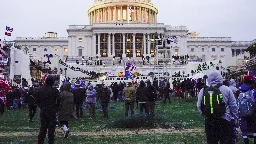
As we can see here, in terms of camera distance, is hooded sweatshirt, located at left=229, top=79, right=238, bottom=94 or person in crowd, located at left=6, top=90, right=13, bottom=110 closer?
hooded sweatshirt, located at left=229, top=79, right=238, bottom=94

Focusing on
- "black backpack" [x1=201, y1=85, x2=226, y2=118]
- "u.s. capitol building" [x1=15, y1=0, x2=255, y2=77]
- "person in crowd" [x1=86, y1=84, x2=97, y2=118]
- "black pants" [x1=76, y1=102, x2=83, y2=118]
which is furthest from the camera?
"u.s. capitol building" [x1=15, y1=0, x2=255, y2=77]

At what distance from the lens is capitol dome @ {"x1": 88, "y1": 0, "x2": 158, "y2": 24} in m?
123

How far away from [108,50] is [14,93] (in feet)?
238

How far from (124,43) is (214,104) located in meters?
99.2

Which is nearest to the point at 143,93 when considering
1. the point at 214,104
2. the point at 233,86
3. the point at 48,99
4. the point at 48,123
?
the point at 233,86

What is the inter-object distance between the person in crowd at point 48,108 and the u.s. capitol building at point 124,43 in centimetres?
5074

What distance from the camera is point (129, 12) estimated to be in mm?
121875

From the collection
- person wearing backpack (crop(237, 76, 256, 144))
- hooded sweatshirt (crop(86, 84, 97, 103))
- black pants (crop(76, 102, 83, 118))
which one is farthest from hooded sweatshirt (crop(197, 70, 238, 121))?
black pants (crop(76, 102, 83, 118))

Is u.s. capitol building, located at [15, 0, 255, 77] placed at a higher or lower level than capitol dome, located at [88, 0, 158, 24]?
lower

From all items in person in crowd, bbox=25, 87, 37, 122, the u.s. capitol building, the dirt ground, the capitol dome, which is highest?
the capitol dome

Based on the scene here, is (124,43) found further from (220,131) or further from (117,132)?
(220,131)

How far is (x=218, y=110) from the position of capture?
29.7ft

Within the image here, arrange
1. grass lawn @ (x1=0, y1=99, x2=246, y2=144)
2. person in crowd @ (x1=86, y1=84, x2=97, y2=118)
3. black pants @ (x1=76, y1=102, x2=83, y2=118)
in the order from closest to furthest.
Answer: grass lawn @ (x1=0, y1=99, x2=246, y2=144)
person in crowd @ (x1=86, y1=84, x2=97, y2=118)
black pants @ (x1=76, y1=102, x2=83, y2=118)

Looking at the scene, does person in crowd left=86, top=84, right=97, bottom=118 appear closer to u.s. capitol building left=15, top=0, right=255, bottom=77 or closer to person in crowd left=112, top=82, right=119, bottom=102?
person in crowd left=112, top=82, right=119, bottom=102
